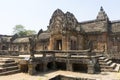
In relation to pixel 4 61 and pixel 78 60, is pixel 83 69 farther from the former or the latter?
pixel 4 61

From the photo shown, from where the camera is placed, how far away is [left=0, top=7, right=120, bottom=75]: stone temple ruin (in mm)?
12391

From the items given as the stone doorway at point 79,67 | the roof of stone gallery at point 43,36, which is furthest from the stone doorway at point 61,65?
the roof of stone gallery at point 43,36

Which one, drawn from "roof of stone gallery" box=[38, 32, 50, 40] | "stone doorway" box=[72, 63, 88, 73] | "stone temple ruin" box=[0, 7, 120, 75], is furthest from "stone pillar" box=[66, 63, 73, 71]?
"roof of stone gallery" box=[38, 32, 50, 40]

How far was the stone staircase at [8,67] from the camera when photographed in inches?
430

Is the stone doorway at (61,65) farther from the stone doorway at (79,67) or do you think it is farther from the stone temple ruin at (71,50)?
the stone doorway at (79,67)

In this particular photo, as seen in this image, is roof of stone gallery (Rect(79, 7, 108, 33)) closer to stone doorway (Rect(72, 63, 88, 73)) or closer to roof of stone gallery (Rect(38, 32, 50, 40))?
roof of stone gallery (Rect(38, 32, 50, 40))

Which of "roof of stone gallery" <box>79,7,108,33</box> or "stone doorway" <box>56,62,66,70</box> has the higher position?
"roof of stone gallery" <box>79,7,108,33</box>

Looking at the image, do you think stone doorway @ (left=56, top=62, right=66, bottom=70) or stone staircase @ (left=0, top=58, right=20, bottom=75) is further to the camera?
stone doorway @ (left=56, top=62, right=66, bottom=70)

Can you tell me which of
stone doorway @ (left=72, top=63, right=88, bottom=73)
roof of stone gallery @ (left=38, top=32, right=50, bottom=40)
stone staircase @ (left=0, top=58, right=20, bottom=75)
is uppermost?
roof of stone gallery @ (left=38, top=32, right=50, bottom=40)

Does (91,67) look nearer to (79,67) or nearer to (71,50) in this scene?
(79,67)

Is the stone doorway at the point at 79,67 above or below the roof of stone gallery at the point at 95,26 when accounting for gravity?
below

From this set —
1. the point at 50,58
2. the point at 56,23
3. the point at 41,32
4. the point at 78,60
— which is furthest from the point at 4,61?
the point at 41,32

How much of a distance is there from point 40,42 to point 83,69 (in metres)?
14.9

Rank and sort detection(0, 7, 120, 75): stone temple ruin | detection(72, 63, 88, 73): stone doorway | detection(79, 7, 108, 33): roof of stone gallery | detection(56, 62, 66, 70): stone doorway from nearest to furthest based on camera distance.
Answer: detection(0, 7, 120, 75): stone temple ruin, detection(72, 63, 88, 73): stone doorway, detection(56, 62, 66, 70): stone doorway, detection(79, 7, 108, 33): roof of stone gallery
